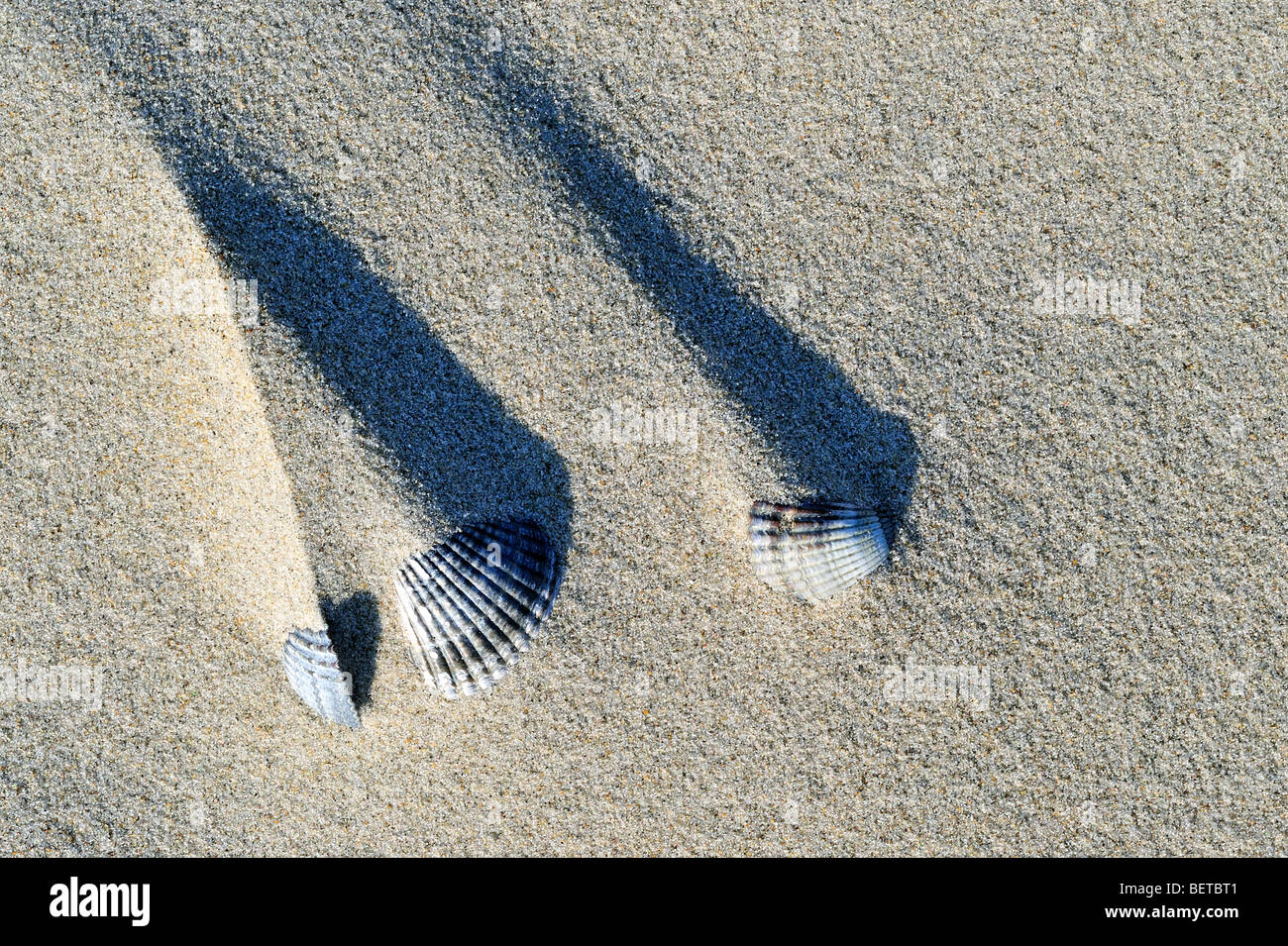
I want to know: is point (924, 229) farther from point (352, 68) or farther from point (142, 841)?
point (142, 841)

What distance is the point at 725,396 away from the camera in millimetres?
3373

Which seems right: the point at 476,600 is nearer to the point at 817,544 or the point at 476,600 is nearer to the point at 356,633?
the point at 356,633

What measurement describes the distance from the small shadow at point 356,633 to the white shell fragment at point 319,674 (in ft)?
0.14

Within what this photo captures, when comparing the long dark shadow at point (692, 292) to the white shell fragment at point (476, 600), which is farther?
the long dark shadow at point (692, 292)

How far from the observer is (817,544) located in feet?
10.8

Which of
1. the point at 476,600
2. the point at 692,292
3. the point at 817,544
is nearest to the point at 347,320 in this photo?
the point at 476,600

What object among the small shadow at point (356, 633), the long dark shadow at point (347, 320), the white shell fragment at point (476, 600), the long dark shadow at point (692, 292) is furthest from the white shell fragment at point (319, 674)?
the long dark shadow at point (692, 292)

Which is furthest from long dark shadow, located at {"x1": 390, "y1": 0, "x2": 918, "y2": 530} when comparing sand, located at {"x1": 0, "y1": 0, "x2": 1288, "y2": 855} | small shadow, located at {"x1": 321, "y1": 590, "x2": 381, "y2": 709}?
small shadow, located at {"x1": 321, "y1": 590, "x2": 381, "y2": 709}

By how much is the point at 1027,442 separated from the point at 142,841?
4.17 metres

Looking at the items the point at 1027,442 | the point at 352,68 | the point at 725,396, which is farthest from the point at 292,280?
the point at 1027,442

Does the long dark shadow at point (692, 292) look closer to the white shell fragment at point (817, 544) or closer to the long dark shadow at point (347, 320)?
the white shell fragment at point (817, 544)

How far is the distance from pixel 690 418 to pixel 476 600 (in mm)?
1135

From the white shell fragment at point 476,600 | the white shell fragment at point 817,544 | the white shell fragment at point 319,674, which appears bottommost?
the white shell fragment at point 319,674

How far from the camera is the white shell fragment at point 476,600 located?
3283 millimetres
